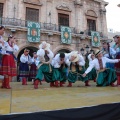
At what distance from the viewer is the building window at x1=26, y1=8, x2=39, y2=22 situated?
48.4 feet

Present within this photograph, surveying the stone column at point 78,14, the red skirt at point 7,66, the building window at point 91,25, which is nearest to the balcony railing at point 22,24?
the stone column at point 78,14

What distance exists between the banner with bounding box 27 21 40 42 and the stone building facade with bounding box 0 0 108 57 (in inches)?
14.1

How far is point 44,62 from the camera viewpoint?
539cm

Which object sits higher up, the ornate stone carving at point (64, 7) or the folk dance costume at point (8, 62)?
the ornate stone carving at point (64, 7)

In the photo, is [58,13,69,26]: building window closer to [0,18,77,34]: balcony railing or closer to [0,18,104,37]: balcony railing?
[0,18,104,37]: balcony railing

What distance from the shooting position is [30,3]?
14820 millimetres

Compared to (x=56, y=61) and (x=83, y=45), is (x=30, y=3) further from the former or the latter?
(x=56, y=61)

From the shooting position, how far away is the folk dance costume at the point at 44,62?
17.1 feet

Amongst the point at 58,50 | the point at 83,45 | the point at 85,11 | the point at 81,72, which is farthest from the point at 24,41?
the point at 81,72

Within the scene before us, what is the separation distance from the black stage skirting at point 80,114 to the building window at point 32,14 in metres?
13.4

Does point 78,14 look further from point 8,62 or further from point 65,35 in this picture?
point 8,62

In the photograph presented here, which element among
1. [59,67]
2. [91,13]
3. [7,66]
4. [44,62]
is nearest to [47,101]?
[7,66]

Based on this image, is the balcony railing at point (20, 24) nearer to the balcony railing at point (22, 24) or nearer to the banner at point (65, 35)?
the balcony railing at point (22, 24)

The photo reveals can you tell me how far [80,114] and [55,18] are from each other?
14078mm
